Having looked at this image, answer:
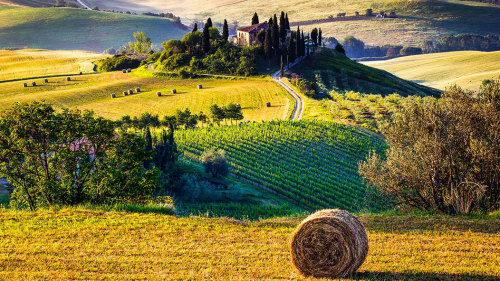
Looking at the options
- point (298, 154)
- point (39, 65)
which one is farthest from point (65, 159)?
→ point (39, 65)

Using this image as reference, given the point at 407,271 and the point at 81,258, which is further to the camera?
the point at 81,258

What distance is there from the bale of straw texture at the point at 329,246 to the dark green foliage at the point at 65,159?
49.9 ft

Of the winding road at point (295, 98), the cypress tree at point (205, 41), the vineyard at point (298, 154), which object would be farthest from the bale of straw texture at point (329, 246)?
the cypress tree at point (205, 41)

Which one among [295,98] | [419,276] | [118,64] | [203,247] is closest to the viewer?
[419,276]

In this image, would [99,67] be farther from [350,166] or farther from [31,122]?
[31,122]

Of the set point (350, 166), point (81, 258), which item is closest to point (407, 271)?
point (81, 258)

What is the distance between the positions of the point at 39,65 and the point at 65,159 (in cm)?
13182

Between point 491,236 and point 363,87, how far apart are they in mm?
97790

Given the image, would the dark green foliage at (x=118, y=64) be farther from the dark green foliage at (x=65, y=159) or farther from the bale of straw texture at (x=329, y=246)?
the bale of straw texture at (x=329, y=246)

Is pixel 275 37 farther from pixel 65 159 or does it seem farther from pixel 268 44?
pixel 65 159

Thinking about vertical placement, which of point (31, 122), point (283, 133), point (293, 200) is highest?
point (31, 122)

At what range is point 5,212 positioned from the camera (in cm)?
2378

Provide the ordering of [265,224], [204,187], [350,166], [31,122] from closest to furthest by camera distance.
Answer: [265,224] < [31,122] < [204,187] < [350,166]

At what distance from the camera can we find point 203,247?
18297 millimetres
